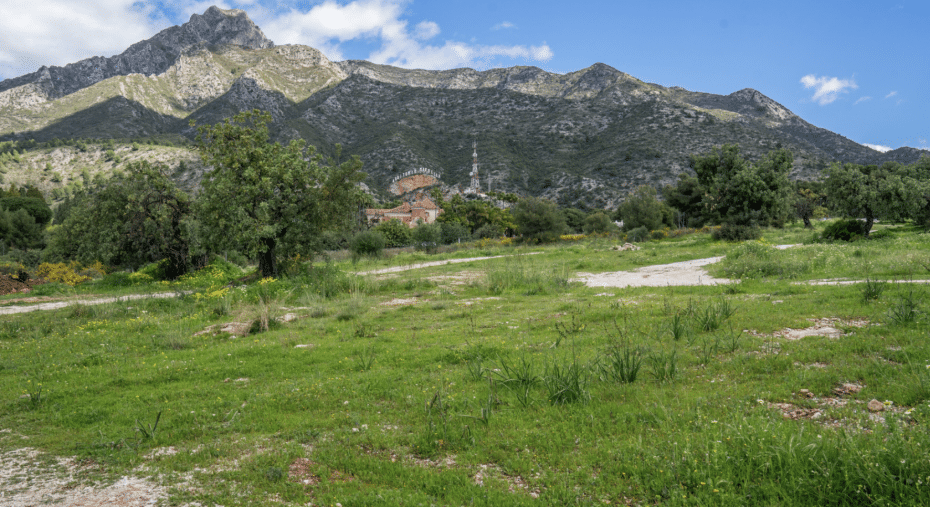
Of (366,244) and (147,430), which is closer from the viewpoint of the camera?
(147,430)

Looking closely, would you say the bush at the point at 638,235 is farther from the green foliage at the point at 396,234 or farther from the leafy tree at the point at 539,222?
the green foliage at the point at 396,234

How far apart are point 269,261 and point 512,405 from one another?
17745mm

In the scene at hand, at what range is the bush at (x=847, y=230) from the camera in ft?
84.5

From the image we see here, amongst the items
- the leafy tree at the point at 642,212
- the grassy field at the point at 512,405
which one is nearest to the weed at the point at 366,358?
the grassy field at the point at 512,405

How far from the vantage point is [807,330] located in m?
7.52

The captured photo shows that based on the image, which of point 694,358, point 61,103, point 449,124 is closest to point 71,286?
point 694,358

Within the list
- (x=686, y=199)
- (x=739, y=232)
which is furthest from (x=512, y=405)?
(x=686, y=199)

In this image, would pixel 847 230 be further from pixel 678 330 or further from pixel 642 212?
pixel 642 212

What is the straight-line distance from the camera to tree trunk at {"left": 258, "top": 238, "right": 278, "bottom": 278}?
65.4 feet

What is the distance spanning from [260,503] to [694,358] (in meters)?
6.10

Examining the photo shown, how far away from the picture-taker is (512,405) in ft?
18.2

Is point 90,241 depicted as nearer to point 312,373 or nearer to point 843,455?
point 312,373

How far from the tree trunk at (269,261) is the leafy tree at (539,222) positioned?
3854 centimetres

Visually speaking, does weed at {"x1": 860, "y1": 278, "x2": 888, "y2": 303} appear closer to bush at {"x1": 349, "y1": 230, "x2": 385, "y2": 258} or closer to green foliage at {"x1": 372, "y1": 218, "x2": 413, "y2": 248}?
bush at {"x1": 349, "y1": 230, "x2": 385, "y2": 258}
